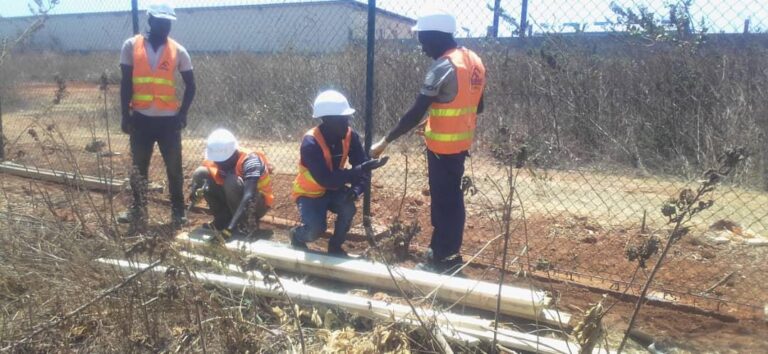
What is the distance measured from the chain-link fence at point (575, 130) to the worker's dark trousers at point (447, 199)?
0.67ft

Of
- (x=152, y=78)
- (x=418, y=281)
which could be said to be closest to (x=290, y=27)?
(x=152, y=78)

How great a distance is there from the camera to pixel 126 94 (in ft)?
15.0

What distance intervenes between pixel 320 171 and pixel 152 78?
1.82 metres

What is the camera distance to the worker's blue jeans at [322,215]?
3.95 metres

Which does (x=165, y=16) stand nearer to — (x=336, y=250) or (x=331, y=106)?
(x=331, y=106)

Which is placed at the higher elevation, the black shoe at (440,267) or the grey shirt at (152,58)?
the grey shirt at (152,58)

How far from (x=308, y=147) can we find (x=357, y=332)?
1.34 meters

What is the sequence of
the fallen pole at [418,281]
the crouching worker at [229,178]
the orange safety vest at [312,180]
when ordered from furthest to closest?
1. the crouching worker at [229,178]
2. the orange safety vest at [312,180]
3. the fallen pole at [418,281]

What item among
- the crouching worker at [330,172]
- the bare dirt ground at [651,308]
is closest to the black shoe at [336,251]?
the crouching worker at [330,172]

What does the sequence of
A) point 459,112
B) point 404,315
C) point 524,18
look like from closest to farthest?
1. point 404,315
2. point 459,112
3. point 524,18

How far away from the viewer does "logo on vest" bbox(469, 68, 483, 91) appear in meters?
3.49

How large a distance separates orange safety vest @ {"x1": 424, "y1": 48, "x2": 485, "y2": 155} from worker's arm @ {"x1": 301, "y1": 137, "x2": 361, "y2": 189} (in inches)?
23.9

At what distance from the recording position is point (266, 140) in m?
9.05

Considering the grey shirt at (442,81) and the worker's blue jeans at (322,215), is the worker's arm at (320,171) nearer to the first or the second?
the worker's blue jeans at (322,215)
